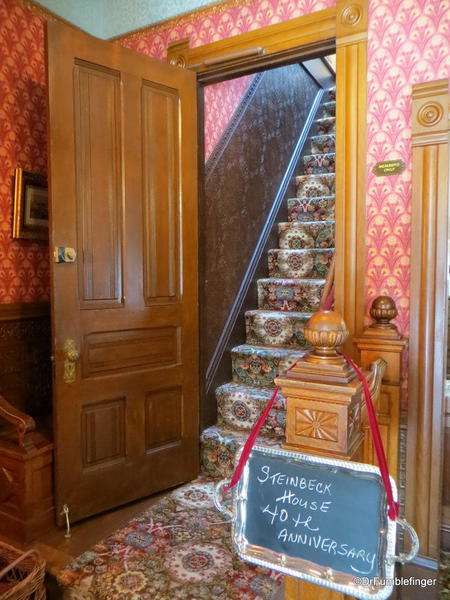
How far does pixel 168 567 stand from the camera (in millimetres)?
1801

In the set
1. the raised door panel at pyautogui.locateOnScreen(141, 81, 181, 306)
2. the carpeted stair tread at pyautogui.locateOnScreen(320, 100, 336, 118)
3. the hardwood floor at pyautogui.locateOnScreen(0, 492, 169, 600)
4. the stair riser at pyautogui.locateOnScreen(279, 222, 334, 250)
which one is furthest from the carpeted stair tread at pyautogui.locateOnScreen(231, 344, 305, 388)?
the carpeted stair tread at pyautogui.locateOnScreen(320, 100, 336, 118)

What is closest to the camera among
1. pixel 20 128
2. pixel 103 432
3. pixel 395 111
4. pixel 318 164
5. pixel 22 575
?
pixel 22 575

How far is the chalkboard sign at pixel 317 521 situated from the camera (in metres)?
0.93

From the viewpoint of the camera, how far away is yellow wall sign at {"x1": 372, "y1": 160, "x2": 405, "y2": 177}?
195 centimetres

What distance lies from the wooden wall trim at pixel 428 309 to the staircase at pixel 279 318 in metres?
0.82

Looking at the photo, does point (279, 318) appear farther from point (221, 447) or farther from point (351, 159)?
point (351, 159)

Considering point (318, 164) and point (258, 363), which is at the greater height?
point (318, 164)

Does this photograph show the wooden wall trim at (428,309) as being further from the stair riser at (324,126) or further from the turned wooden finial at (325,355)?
the stair riser at (324,126)

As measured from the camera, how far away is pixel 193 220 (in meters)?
2.55

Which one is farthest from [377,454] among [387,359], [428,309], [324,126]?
[324,126]

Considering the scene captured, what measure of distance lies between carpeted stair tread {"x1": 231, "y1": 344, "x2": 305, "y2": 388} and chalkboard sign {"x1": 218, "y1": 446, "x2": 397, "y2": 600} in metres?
1.65

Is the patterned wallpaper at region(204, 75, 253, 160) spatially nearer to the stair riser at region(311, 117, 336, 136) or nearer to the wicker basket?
the stair riser at region(311, 117, 336, 136)

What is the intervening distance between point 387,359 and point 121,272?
1335mm

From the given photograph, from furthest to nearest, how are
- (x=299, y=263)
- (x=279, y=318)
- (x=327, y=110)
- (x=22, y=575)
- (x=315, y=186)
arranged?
(x=327, y=110) → (x=315, y=186) → (x=299, y=263) → (x=279, y=318) → (x=22, y=575)
